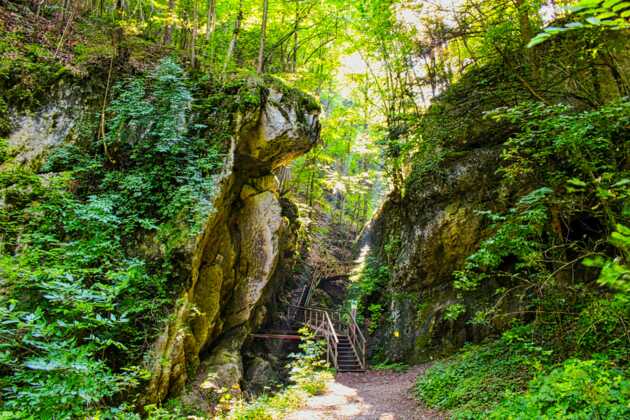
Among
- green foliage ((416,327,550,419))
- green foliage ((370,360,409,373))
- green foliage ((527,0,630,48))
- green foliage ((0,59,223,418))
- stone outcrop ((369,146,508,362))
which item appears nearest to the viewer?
green foliage ((527,0,630,48))

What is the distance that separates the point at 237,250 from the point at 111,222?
379 cm

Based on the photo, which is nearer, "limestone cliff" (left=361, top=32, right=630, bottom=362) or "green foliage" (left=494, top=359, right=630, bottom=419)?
"green foliage" (left=494, top=359, right=630, bottom=419)

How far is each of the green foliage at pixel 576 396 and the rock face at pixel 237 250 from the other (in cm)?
562

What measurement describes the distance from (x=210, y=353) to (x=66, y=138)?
19.8 feet

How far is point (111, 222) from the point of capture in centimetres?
640

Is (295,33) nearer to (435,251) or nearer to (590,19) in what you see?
(435,251)

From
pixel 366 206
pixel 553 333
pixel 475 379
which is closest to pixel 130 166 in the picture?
pixel 475 379

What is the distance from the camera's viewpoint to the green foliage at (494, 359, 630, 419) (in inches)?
120

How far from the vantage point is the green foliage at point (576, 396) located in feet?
10.0

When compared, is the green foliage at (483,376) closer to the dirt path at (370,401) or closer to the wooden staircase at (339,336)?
the dirt path at (370,401)

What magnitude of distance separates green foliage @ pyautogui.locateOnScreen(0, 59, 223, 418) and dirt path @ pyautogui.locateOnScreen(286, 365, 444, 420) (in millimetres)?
3353

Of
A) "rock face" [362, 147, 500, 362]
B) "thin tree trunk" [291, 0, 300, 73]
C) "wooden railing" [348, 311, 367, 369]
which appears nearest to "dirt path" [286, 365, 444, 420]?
"rock face" [362, 147, 500, 362]

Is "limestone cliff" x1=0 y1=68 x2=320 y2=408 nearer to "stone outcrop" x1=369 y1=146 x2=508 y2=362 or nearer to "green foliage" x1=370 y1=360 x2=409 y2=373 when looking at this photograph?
"green foliage" x1=370 y1=360 x2=409 y2=373

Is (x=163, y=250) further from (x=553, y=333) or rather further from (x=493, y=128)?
(x=493, y=128)
